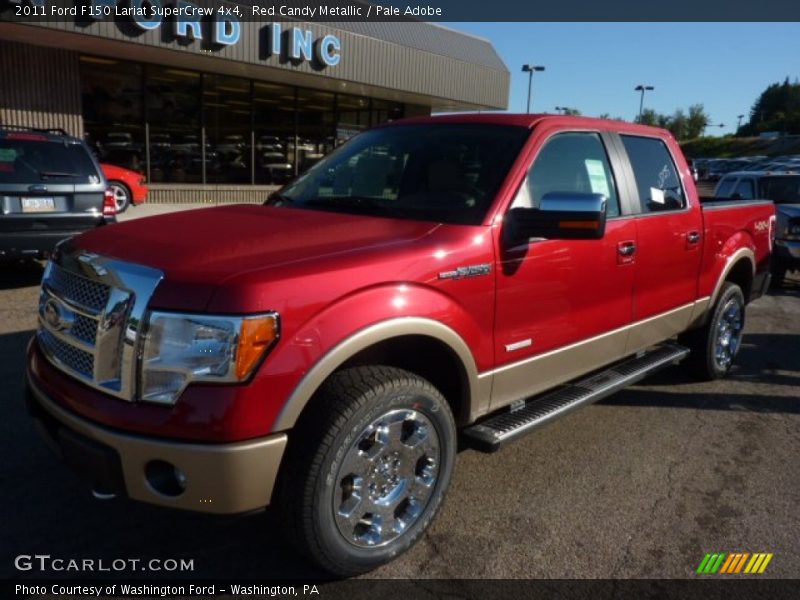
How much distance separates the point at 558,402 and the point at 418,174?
1.47m

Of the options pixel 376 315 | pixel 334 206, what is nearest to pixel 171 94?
pixel 334 206

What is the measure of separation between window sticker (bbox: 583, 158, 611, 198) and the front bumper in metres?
2.48

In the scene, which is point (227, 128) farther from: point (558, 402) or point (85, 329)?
point (85, 329)

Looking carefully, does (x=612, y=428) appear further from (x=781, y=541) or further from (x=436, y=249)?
(x=436, y=249)

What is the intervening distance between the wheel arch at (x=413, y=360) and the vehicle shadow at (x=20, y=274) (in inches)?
260

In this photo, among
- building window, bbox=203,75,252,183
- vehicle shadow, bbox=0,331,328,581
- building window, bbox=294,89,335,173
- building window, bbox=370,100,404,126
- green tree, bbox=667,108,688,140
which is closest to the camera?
vehicle shadow, bbox=0,331,328,581

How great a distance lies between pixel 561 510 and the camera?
3428mm

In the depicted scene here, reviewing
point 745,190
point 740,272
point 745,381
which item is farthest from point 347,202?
point 745,190

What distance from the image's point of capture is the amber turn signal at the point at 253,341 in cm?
232

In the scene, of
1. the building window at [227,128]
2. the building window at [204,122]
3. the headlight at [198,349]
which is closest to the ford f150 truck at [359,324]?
the headlight at [198,349]

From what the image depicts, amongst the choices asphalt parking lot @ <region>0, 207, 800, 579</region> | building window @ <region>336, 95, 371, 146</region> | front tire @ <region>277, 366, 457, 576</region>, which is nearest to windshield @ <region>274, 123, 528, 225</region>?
front tire @ <region>277, 366, 457, 576</region>

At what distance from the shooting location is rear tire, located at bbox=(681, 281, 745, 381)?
5309 mm

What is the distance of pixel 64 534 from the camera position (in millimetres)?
3025

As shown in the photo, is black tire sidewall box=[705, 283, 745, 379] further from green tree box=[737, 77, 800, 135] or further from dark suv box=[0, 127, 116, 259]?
green tree box=[737, 77, 800, 135]
